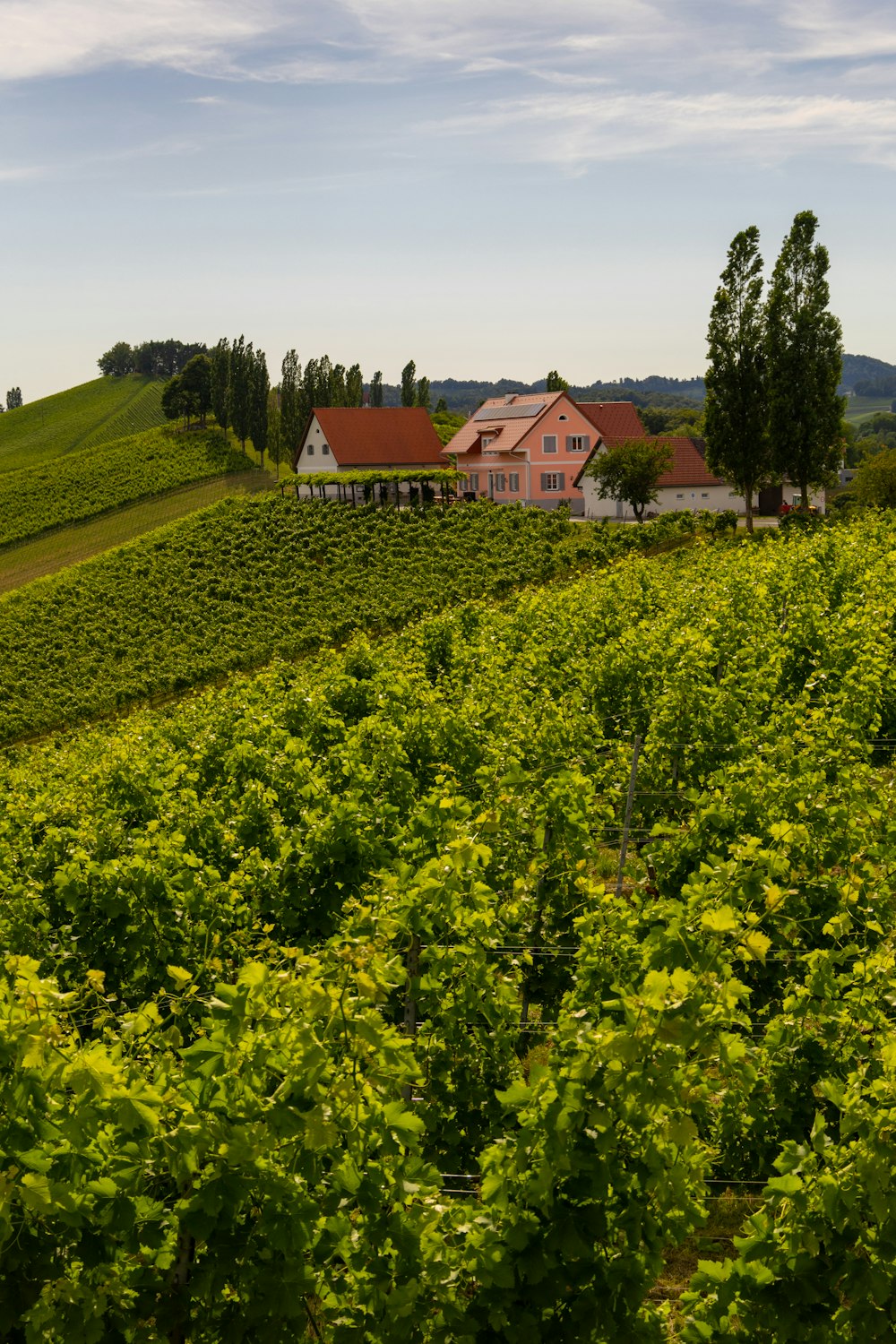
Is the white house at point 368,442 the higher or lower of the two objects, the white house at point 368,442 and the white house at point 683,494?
the higher

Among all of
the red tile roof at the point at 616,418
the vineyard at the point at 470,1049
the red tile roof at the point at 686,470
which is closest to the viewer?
the vineyard at the point at 470,1049

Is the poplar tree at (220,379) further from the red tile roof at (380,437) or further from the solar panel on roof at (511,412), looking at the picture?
the solar panel on roof at (511,412)

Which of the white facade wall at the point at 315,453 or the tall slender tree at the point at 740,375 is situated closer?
the tall slender tree at the point at 740,375

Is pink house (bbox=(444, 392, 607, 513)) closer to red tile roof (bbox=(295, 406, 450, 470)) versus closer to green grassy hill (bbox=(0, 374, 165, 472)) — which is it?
red tile roof (bbox=(295, 406, 450, 470))

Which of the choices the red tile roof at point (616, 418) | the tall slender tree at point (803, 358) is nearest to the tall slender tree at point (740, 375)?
the tall slender tree at point (803, 358)

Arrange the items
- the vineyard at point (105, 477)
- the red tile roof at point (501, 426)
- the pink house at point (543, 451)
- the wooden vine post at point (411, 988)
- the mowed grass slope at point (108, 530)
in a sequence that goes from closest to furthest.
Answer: the wooden vine post at point (411, 988) → the pink house at point (543, 451) → the red tile roof at point (501, 426) → the mowed grass slope at point (108, 530) → the vineyard at point (105, 477)

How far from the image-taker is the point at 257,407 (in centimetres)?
8825

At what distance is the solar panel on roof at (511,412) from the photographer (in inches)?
2625

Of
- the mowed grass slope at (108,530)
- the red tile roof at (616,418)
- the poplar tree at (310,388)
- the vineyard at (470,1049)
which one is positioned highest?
the poplar tree at (310,388)

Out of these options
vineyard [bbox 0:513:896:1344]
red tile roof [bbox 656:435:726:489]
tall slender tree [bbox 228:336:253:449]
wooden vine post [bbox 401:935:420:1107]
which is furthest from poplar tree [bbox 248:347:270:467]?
wooden vine post [bbox 401:935:420:1107]

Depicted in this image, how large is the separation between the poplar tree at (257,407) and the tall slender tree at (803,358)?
55435 mm

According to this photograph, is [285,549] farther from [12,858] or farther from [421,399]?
[421,399]

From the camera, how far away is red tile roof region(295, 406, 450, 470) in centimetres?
7219

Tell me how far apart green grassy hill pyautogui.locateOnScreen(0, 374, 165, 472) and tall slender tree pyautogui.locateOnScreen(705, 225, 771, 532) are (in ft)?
274
